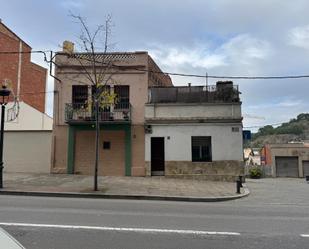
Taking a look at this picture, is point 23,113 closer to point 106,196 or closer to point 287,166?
point 106,196

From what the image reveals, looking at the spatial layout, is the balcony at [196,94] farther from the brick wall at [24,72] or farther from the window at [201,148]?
the brick wall at [24,72]

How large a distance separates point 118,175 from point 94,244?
60.9 ft

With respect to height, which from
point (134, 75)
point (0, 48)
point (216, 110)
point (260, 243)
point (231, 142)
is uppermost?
point (0, 48)

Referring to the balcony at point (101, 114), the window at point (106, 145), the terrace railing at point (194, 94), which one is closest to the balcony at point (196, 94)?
the terrace railing at point (194, 94)

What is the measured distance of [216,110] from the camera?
26406 mm

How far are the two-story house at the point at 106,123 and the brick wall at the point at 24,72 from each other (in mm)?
12558

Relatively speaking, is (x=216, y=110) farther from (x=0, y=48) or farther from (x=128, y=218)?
(x=0, y=48)

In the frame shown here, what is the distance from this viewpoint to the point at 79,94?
27.0m

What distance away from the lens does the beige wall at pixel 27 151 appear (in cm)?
2697

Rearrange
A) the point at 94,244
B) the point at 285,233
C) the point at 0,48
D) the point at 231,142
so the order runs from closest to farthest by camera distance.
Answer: the point at 94,244 < the point at 285,233 < the point at 231,142 < the point at 0,48

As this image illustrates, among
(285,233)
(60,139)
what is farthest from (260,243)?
(60,139)

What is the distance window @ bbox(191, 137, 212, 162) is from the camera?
86.5 feet

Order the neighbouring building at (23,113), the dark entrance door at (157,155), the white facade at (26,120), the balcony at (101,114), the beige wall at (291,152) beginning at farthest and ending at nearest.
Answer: the beige wall at (291,152) → the white facade at (26,120) → the neighbouring building at (23,113) → the dark entrance door at (157,155) → the balcony at (101,114)

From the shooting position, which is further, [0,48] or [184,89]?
[0,48]
